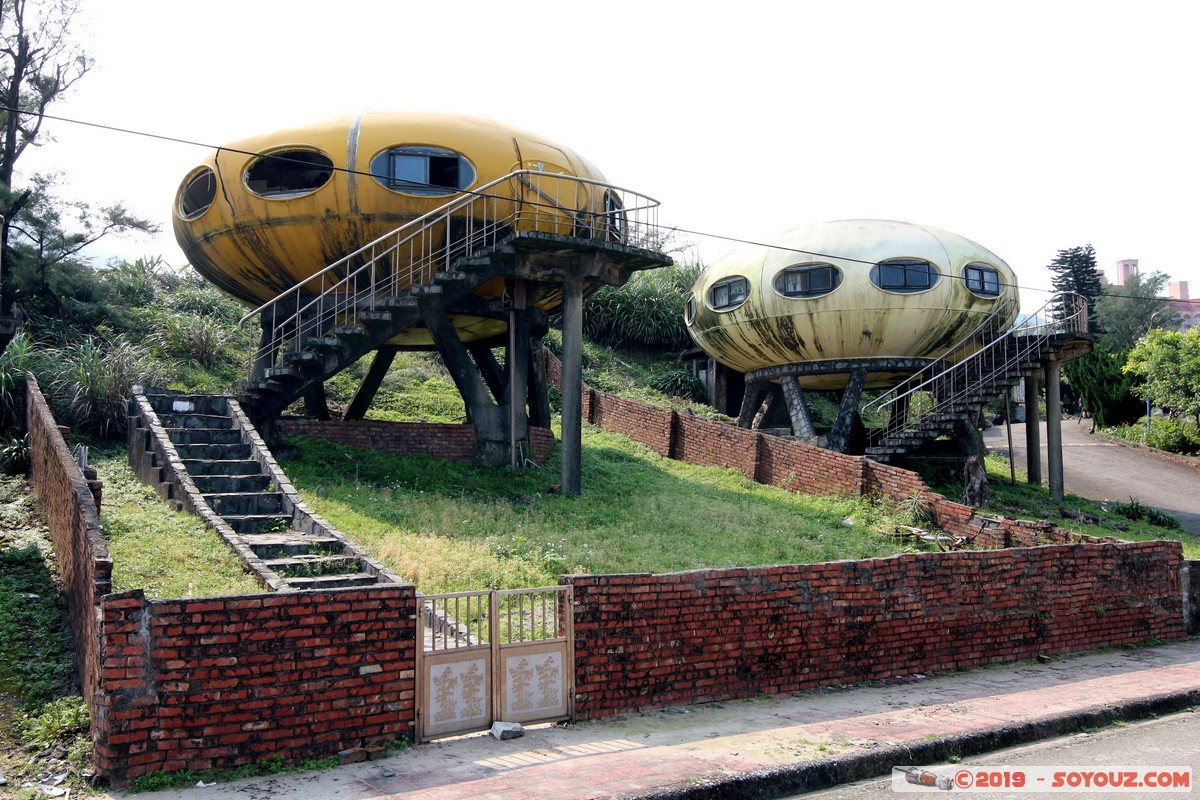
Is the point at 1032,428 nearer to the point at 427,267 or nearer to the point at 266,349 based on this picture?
the point at 427,267

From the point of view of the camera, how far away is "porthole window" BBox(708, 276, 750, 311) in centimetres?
2442

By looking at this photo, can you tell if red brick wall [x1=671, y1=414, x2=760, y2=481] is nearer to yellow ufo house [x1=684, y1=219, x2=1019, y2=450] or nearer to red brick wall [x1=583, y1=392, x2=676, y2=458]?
red brick wall [x1=583, y1=392, x2=676, y2=458]

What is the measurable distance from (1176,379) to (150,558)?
3203cm

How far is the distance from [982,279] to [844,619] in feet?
50.8

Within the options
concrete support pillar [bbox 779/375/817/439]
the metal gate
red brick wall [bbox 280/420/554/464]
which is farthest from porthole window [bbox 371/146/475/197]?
concrete support pillar [bbox 779/375/817/439]

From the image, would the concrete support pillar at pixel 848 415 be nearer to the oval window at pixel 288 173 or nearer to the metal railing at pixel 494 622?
the oval window at pixel 288 173

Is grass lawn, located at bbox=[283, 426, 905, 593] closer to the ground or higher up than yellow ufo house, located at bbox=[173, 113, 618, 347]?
closer to the ground

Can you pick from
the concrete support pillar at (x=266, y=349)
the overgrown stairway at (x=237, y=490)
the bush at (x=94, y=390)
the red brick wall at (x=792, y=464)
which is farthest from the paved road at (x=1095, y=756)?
the bush at (x=94, y=390)

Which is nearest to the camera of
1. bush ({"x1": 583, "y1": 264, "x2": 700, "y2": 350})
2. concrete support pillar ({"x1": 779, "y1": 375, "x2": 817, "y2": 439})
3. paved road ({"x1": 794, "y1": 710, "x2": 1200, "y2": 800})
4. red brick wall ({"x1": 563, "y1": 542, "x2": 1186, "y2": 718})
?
paved road ({"x1": 794, "y1": 710, "x2": 1200, "y2": 800})

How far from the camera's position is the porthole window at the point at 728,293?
80.1ft

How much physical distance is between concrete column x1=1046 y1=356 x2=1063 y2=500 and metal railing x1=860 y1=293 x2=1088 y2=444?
1.20 meters

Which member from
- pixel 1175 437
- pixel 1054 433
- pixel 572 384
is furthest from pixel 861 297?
pixel 1175 437

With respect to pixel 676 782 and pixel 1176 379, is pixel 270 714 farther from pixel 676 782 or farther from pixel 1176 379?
pixel 1176 379

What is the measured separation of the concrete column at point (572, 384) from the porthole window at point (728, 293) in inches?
299
